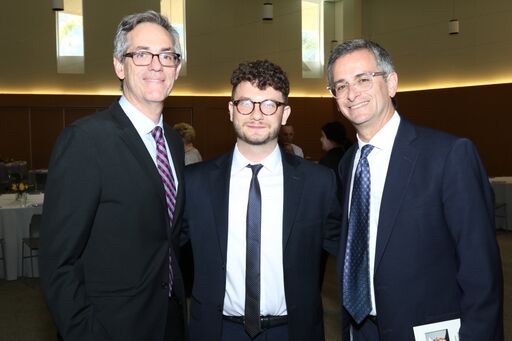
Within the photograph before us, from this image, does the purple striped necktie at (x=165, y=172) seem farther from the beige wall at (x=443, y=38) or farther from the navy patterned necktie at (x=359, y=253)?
the beige wall at (x=443, y=38)

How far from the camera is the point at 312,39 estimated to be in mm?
16547

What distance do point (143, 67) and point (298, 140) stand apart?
13.9m

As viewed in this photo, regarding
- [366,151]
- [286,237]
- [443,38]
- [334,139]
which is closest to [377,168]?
[366,151]

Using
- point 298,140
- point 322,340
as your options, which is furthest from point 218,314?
point 298,140

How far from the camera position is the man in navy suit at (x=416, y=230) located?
195 centimetres

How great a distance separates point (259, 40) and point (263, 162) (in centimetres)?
Answer: 1357

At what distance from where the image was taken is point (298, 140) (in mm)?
15922

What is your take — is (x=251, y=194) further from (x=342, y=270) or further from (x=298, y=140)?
(x=298, y=140)

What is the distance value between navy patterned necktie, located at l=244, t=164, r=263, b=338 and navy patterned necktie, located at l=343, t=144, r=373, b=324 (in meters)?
0.36

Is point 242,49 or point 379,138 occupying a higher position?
point 242,49

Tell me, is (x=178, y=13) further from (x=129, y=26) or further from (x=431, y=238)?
(x=431, y=238)

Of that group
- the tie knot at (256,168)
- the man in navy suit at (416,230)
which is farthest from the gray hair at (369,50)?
the tie knot at (256,168)

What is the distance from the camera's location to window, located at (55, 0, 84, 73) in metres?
13.4

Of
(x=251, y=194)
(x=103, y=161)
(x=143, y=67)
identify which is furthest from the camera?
(x=251, y=194)
